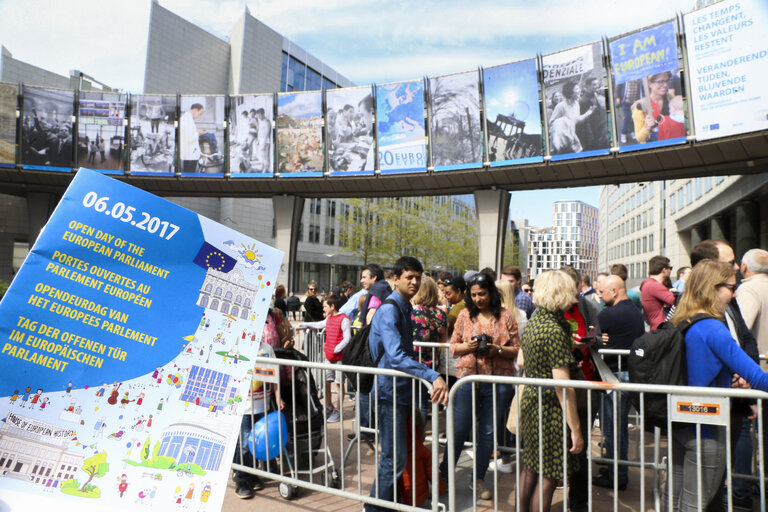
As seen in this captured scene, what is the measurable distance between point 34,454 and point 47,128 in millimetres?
28753

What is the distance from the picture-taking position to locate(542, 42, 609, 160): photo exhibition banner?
690 inches

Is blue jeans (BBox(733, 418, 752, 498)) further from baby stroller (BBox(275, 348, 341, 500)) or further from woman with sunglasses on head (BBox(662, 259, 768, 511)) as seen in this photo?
baby stroller (BBox(275, 348, 341, 500))

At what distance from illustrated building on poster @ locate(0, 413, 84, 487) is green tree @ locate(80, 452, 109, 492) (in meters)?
0.02

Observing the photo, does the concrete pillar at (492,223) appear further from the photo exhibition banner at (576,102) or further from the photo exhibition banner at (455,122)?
the photo exhibition banner at (576,102)

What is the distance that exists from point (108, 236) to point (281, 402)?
112 inches

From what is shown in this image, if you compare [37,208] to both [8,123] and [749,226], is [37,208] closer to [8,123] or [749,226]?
[8,123]

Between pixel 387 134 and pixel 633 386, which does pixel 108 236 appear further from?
pixel 387 134

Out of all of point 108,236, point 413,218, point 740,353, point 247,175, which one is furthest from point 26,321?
point 413,218

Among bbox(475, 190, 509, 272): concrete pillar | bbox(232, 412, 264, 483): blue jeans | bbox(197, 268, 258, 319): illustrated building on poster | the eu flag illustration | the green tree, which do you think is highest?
bbox(475, 190, 509, 272): concrete pillar

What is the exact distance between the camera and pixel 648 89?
1647cm

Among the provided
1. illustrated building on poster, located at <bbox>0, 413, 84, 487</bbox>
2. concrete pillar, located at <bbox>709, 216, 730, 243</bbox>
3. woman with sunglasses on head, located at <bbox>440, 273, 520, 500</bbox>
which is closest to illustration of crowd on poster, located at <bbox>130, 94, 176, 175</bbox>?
woman with sunglasses on head, located at <bbox>440, 273, 520, 500</bbox>

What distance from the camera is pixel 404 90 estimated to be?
21.5 metres

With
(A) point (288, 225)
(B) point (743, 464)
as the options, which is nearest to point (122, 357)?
(B) point (743, 464)

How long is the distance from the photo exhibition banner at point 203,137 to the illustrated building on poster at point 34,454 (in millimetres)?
23686
